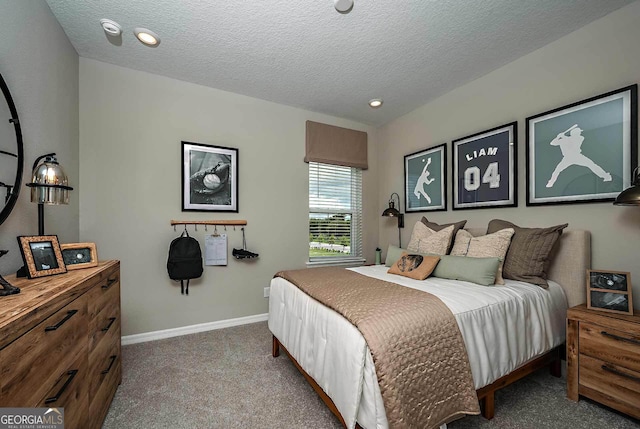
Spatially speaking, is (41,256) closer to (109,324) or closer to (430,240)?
(109,324)

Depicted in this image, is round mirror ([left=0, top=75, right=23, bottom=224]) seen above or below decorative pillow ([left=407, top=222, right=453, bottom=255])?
above

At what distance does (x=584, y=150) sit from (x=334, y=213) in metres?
2.61

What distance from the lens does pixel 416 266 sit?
87.6 inches

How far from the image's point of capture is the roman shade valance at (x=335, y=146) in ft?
11.5

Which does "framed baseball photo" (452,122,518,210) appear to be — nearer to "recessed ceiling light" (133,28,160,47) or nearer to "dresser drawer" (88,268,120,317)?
"recessed ceiling light" (133,28,160,47)

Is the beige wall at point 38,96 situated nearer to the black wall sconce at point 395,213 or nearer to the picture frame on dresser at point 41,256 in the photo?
the picture frame on dresser at point 41,256

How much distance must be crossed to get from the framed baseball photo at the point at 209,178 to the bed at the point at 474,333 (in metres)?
1.40

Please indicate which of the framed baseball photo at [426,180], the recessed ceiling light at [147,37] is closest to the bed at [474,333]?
the framed baseball photo at [426,180]

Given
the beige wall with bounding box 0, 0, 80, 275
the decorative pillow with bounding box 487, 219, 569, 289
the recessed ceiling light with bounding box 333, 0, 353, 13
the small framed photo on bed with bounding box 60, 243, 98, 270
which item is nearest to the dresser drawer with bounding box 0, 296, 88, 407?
the small framed photo on bed with bounding box 60, 243, 98, 270

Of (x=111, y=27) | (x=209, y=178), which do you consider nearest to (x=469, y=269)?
(x=209, y=178)

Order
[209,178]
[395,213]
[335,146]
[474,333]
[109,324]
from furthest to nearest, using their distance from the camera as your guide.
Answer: [335,146]
[395,213]
[209,178]
[109,324]
[474,333]

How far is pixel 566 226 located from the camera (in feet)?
6.47

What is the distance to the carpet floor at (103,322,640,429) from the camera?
1531 mm

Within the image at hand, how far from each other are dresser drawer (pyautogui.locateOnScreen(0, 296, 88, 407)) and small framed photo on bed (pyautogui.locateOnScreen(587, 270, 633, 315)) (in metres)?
2.89
